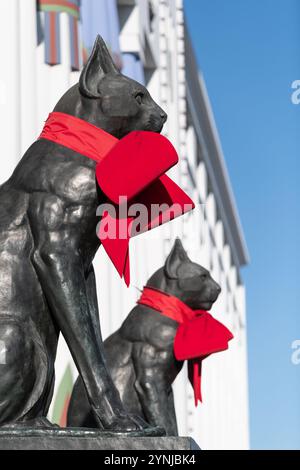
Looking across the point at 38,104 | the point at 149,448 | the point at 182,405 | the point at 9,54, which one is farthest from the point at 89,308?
the point at 182,405

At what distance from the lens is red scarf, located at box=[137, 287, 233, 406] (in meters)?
7.09

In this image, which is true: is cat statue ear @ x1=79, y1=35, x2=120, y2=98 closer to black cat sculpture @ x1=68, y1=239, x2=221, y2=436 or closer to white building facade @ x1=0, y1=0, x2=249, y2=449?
black cat sculpture @ x1=68, y1=239, x2=221, y2=436

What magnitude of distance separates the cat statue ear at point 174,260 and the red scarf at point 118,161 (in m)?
2.76

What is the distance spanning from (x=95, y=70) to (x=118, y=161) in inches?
19.1

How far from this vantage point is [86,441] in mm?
4012

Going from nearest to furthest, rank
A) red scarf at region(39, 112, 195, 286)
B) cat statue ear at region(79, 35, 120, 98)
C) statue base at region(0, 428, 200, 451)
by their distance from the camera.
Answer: statue base at region(0, 428, 200, 451) → red scarf at region(39, 112, 195, 286) → cat statue ear at region(79, 35, 120, 98)

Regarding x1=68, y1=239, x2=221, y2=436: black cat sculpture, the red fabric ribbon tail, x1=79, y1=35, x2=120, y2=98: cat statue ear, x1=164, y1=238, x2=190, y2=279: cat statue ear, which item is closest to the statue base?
x1=79, y1=35, x2=120, y2=98: cat statue ear

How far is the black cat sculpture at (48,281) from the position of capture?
4387 mm

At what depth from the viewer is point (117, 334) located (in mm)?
7301

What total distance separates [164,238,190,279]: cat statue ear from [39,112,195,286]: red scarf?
276 centimetres

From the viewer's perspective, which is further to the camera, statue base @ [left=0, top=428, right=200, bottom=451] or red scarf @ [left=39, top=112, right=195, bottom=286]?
red scarf @ [left=39, top=112, right=195, bottom=286]

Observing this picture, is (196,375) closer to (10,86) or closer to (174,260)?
(174,260)

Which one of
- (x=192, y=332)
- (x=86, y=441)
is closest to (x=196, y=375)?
(x=192, y=332)
